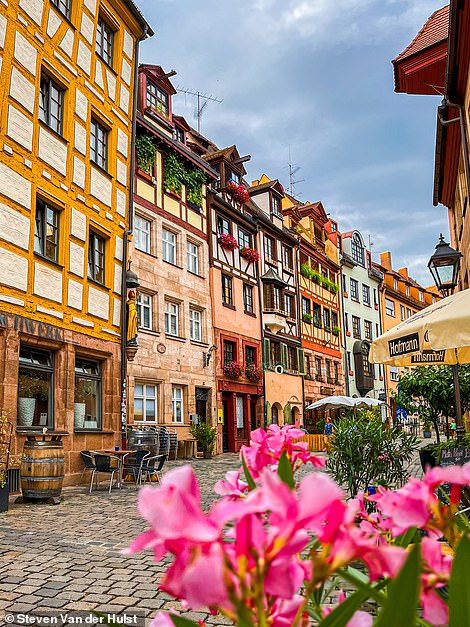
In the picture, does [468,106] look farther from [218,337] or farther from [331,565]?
[218,337]

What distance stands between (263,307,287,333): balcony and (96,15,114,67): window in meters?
13.4

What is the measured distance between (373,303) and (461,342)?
3726 centimetres

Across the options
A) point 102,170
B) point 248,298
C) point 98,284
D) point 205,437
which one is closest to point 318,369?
point 248,298

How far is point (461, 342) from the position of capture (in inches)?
211

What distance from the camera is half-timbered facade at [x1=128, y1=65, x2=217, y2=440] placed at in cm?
1803

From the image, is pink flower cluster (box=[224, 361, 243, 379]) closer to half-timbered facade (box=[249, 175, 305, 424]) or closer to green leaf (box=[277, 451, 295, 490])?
half-timbered facade (box=[249, 175, 305, 424])

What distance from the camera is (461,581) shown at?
72 centimetres

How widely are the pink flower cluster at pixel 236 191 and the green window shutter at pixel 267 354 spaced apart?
618 cm

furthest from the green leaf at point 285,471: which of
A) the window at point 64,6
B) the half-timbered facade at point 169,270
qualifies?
the half-timbered facade at point 169,270

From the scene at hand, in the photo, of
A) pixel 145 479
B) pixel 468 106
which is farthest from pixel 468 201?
pixel 145 479

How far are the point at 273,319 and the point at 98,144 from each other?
13.4 metres

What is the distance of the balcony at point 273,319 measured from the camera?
25.9 m

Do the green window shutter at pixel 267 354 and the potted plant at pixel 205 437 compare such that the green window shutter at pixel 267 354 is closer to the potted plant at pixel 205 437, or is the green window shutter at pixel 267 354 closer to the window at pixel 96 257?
the potted plant at pixel 205 437

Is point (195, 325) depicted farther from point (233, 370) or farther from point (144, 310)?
point (144, 310)
